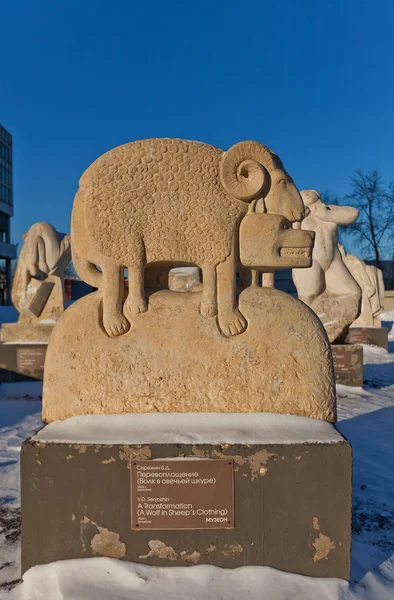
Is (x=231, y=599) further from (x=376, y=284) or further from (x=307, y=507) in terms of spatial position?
(x=376, y=284)

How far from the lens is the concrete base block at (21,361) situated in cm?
574

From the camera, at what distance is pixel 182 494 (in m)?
1.84

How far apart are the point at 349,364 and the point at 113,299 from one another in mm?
4213

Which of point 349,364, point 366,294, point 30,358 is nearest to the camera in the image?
point 349,364

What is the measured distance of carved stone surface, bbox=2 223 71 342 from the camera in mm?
6836

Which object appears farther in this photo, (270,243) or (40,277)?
A: (40,277)

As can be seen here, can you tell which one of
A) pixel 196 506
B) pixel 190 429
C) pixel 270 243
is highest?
pixel 270 243

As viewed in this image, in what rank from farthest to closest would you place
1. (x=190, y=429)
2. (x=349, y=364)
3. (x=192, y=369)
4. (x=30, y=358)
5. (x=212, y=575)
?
1. (x=30, y=358)
2. (x=349, y=364)
3. (x=192, y=369)
4. (x=190, y=429)
5. (x=212, y=575)

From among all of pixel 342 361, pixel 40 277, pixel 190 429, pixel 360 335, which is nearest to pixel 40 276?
pixel 40 277

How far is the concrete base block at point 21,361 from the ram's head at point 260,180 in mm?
4261

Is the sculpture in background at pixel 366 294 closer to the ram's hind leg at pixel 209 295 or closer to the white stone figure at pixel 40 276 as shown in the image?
the white stone figure at pixel 40 276

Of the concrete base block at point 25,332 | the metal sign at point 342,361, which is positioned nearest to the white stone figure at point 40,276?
the concrete base block at point 25,332

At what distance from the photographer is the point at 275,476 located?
1813mm

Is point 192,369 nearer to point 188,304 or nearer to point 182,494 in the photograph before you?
point 188,304
